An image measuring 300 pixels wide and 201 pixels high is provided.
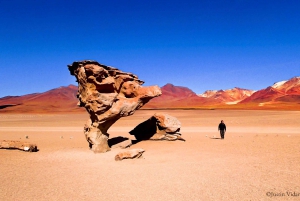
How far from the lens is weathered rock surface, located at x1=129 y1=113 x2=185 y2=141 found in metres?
20.2

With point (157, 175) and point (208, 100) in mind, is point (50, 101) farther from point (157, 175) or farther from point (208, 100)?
point (157, 175)

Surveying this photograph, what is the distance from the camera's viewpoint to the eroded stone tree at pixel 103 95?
1592cm

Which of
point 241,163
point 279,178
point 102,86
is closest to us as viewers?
point 279,178

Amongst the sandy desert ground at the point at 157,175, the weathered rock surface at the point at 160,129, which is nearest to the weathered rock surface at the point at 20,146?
the sandy desert ground at the point at 157,175

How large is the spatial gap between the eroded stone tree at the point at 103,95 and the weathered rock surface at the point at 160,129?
3623 millimetres

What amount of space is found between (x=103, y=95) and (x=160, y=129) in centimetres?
667

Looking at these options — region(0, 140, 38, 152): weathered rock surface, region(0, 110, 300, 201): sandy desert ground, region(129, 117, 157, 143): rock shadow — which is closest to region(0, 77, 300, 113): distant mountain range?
region(129, 117, 157, 143): rock shadow

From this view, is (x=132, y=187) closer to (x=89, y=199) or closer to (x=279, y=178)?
(x=89, y=199)

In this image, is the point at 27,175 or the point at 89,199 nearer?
the point at 89,199

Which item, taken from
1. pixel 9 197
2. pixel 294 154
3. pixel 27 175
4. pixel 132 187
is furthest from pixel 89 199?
pixel 294 154

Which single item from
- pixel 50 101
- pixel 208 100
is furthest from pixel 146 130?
pixel 208 100

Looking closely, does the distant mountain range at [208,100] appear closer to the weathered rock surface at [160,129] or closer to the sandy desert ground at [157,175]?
the weathered rock surface at [160,129]

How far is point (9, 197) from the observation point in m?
8.07

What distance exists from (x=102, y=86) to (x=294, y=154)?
1245cm
